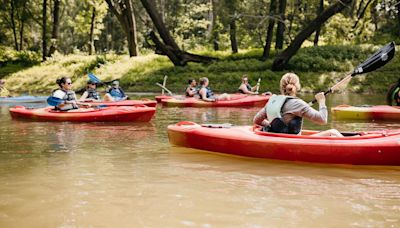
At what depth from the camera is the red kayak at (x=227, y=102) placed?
11.4 m

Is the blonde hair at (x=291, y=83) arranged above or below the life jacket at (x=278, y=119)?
above

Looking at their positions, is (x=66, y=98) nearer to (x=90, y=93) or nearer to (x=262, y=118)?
(x=90, y=93)

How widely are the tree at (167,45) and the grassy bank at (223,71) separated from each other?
334mm

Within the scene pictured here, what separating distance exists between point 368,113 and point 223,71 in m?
11.0

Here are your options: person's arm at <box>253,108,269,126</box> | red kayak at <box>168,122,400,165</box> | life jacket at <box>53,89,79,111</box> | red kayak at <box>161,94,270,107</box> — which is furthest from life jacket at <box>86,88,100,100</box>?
person's arm at <box>253,108,269,126</box>

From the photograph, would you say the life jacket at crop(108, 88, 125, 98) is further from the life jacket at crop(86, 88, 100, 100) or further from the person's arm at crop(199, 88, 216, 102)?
the person's arm at crop(199, 88, 216, 102)

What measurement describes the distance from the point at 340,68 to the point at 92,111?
12.4 meters

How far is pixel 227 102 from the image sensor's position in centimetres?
1135

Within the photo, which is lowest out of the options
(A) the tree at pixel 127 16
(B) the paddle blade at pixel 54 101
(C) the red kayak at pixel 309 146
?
(C) the red kayak at pixel 309 146

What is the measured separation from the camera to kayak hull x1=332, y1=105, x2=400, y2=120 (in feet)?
27.7

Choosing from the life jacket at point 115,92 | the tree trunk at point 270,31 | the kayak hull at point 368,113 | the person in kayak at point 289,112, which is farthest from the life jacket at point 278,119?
the tree trunk at point 270,31

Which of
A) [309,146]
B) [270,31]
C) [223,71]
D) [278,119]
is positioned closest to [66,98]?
[278,119]

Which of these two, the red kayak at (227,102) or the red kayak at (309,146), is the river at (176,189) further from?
the red kayak at (227,102)

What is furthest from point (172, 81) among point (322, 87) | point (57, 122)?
point (57, 122)
